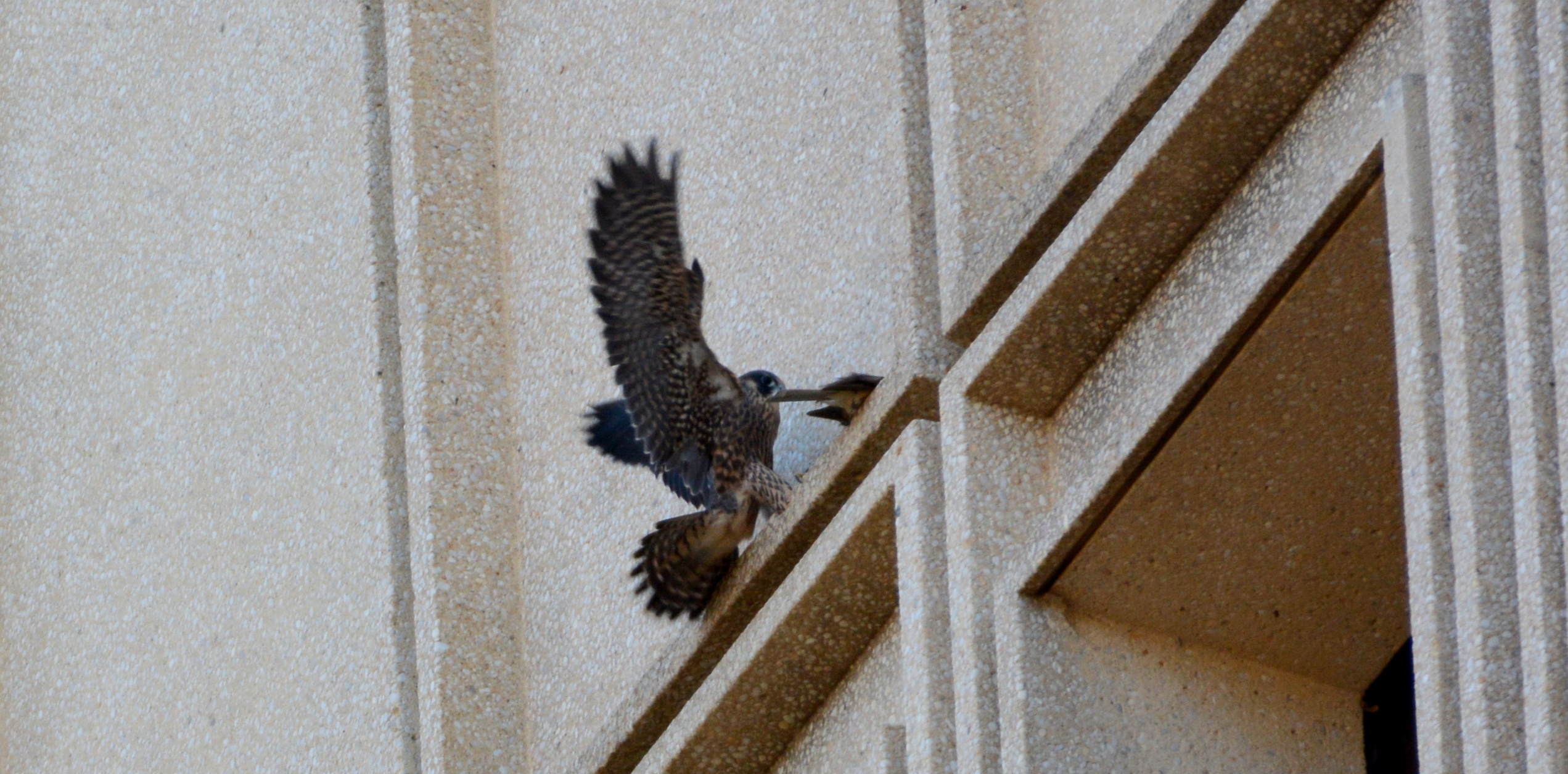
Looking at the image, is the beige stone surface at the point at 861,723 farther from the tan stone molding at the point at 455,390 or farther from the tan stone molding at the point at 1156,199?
the tan stone molding at the point at 455,390

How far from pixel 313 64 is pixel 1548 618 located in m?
2.93

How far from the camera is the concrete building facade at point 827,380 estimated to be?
2342 millimetres

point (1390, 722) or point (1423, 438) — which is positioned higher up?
point (1423, 438)

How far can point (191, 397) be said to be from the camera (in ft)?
15.1

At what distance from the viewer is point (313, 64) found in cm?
436

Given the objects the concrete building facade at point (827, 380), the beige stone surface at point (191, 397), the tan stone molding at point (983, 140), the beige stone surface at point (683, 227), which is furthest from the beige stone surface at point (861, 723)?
the beige stone surface at point (191, 397)

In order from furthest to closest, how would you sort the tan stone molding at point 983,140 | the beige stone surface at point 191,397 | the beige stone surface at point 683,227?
the beige stone surface at point 191,397 → the beige stone surface at point 683,227 → the tan stone molding at point 983,140

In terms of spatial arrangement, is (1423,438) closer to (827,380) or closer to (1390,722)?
(1390,722)

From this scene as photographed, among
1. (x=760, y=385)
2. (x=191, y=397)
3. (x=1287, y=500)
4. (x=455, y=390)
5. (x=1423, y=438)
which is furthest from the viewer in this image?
(x=191, y=397)

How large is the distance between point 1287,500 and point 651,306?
3.25 ft

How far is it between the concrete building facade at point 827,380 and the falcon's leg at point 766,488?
0.12 metres

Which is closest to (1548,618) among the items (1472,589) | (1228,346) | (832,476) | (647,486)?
(1472,589)

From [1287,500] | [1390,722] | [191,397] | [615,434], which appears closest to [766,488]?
[615,434]

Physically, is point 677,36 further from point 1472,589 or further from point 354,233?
point 1472,589
